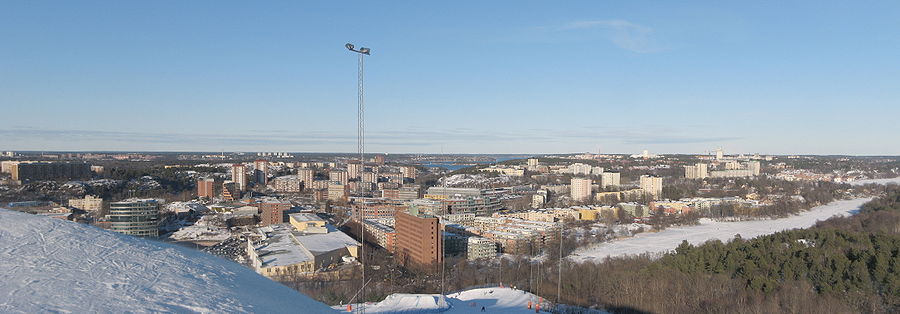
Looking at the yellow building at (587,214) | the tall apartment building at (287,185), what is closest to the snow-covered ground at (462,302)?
the yellow building at (587,214)

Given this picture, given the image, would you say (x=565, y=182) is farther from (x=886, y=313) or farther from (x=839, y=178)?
(x=886, y=313)

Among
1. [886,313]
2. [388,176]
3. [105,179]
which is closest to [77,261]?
[886,313]

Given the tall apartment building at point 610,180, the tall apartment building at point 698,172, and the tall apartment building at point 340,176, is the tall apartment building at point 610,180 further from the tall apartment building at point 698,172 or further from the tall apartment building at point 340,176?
the tall apartment building at point 340,176

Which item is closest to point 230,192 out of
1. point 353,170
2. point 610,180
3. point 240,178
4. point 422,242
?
point 240,178

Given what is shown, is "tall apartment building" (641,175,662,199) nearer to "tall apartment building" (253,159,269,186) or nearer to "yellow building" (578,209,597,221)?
"yellow building" (578,209,597,221)

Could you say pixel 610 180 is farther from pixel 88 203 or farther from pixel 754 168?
pixel 88 203
